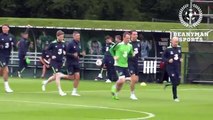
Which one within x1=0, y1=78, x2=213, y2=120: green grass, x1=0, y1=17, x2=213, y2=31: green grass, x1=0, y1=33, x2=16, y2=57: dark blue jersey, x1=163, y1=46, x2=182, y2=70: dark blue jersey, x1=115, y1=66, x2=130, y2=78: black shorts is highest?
x1=0, y1=17, x2=213, y2=31: green grass

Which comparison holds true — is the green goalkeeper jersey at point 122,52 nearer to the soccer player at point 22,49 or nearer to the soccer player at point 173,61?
the soccer player at point 173,61

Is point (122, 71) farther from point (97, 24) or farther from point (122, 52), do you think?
point (97, 24)

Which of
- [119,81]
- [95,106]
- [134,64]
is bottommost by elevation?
[95,106]

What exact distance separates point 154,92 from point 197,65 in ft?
32.1

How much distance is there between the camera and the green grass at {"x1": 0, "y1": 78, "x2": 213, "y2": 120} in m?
18.3

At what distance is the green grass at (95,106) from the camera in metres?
18.3

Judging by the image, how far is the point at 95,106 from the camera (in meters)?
21.0

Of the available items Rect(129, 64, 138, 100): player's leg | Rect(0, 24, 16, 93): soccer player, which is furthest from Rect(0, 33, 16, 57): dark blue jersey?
Rect(129, 64, 138, 100): player's leg

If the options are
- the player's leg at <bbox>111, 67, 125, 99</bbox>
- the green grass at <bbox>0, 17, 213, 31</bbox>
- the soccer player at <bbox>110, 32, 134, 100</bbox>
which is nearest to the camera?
the player's leg at <bbox>111, 67, 125, 99</bbox>

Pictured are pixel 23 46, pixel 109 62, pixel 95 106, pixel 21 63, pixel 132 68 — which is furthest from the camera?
pixel 21 63

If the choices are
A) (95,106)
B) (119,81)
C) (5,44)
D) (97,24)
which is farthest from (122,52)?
(97,24)

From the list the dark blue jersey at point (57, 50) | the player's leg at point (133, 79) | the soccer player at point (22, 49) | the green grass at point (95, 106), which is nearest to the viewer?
the green grass at point (95, 106)

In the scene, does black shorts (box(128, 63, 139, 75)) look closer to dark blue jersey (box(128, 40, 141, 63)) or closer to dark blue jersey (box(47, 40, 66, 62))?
dark blue jersey (box(128, 40, 141, 63))

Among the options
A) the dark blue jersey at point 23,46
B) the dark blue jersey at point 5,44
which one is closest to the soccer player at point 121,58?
the dark blue jersey at point 5,44
